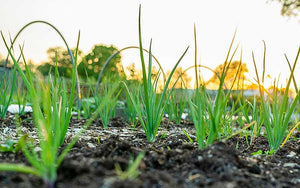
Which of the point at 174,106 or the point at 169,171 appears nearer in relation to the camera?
the point at 169,171

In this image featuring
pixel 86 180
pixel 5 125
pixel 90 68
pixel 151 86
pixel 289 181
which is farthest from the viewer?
pixel 90 68

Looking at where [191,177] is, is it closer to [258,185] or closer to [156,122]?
[258,185]

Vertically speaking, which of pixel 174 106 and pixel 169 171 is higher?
pixel 174 106

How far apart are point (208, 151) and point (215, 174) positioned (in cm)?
19

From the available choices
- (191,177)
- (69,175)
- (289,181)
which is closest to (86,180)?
(69,175)

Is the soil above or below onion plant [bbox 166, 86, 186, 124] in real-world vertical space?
below

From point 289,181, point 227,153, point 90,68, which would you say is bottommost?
point 289,181

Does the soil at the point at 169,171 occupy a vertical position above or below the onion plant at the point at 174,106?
below

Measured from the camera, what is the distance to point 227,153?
1289 mm

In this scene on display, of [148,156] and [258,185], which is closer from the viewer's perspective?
[258,185]

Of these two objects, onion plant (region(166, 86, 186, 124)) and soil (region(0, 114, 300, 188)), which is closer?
soil (region(0, 114, 300, 188))

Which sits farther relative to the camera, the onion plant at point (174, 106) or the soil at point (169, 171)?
the onion plant at point (174, 106)

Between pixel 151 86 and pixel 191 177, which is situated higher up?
pixel 151 86

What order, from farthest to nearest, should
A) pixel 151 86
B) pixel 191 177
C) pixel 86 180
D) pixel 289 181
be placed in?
pixel 151 86 < pixel 289 181 < pixel 191 177 < pixel 86 180
